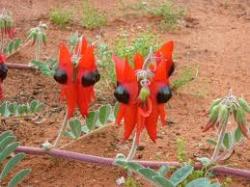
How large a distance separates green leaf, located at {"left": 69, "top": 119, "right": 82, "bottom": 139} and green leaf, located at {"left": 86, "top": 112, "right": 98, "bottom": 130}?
43mm

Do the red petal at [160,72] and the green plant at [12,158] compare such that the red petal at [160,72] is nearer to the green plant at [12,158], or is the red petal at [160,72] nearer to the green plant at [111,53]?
the green plant at [12,158]

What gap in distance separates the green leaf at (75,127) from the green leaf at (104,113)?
0.09m

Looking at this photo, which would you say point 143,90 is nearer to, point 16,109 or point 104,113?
point 104,113

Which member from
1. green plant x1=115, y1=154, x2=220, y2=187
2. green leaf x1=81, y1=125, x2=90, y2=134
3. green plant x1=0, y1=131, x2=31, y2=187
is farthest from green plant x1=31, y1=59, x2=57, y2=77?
green plant x1=115, y1=154, x2=220, y2=187

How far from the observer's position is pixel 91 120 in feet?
8.46

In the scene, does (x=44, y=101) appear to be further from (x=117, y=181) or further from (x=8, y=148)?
(x=8, y=148)

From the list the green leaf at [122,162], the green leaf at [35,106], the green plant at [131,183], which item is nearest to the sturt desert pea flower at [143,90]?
the green leaf at [122,162]

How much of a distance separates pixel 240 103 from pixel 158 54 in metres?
0.33

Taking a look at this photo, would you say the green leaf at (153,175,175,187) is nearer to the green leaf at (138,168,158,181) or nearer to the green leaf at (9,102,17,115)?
the green leaf at (138,168,158,181)

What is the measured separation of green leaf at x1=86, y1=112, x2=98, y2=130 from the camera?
2564mm

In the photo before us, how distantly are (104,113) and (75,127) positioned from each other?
0.12 metres

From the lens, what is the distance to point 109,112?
258cm

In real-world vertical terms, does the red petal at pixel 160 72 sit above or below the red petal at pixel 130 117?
above

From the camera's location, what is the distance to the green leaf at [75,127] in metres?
2.54
